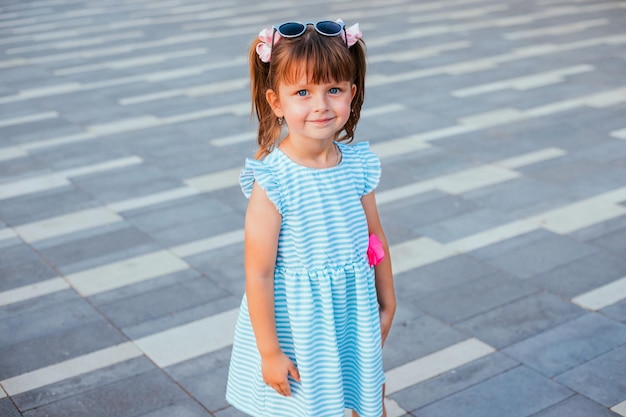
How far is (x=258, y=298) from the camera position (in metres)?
2.64

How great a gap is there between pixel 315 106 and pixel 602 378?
7.82 feet

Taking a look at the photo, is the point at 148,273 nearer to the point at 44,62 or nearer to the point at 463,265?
the point at 463,265

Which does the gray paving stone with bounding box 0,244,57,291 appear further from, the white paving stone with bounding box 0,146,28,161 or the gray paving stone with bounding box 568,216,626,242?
the gray paving stone with bounding box 568,216,626,242

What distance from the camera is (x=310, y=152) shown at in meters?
2.76

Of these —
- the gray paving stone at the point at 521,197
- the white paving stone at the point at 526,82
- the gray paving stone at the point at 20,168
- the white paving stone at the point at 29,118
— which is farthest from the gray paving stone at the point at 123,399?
the white paving stone at the point at 526,82

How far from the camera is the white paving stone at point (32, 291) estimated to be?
530 centimetres

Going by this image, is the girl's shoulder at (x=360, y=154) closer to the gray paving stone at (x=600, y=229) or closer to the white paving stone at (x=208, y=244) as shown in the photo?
the white paving stone at (x=208, y=244)

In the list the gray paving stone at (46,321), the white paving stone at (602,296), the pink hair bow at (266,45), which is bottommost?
the gray paving stone at (46,321)

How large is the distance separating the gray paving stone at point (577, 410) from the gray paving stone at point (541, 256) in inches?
55.6

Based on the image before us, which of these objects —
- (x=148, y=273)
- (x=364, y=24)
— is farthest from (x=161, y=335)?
(x=364, y=24)

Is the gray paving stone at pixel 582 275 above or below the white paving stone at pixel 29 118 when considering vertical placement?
above

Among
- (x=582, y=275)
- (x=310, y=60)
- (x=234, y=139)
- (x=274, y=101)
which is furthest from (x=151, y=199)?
(x=310, y=60)

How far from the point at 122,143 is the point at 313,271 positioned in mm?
6127

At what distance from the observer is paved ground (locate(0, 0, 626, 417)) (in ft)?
14.2
